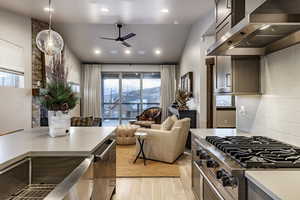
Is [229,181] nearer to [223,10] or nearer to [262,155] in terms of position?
[262,155]

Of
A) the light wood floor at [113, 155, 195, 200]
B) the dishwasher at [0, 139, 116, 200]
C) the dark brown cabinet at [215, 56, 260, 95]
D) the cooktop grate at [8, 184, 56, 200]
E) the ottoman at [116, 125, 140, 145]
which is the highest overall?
the dark brown cabinet at [215, 56, 260, 95]

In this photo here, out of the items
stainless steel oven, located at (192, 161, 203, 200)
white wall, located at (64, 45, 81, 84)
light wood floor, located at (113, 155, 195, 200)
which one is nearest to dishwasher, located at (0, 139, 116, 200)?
stainless steel oven, located at (192, 161, 203, 200)

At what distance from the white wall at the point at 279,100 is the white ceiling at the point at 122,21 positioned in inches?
99.3

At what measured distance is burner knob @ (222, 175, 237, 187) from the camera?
4.06 ft

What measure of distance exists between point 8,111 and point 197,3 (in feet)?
15.0

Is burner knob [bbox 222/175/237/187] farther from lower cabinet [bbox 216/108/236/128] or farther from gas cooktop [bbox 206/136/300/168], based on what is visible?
lower cabinet [bbox 216/108/236/128]

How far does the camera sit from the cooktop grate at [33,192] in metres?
1.43

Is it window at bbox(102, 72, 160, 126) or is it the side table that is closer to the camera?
the side table

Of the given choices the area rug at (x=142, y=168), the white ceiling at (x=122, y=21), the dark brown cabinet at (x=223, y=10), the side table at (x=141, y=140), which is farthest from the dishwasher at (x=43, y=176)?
the white ceiling at (x=122, y=21)

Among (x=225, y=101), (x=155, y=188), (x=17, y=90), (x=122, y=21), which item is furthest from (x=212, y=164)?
(x=17, y=90)

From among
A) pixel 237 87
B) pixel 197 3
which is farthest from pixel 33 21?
pixel 237 87

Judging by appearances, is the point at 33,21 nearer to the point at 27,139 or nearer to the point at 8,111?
the point at 8,111

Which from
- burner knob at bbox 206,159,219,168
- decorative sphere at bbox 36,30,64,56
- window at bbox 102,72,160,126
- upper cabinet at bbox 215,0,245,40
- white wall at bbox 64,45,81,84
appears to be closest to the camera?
burner knob at bbox 206,159,219,168

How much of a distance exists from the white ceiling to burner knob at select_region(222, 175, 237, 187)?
367 cm
